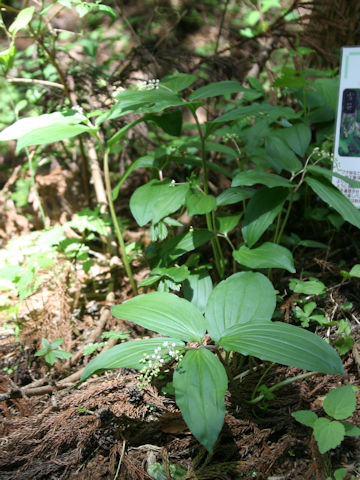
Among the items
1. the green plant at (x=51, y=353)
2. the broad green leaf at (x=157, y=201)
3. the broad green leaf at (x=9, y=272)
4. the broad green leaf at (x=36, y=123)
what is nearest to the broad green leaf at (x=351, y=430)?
the broad green leaf at (x=157, y=201)

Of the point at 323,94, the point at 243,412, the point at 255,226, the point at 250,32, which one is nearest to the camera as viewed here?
the point at 243,412

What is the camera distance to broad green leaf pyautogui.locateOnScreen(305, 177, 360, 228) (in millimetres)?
1617

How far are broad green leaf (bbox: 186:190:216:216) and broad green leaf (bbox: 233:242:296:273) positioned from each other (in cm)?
26

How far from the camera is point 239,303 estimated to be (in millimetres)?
1510

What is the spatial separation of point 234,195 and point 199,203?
297 millimetres

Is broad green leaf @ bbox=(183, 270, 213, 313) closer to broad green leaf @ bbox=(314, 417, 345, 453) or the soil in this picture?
the soil

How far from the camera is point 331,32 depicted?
296 centimetres

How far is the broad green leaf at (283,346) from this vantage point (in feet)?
3.87

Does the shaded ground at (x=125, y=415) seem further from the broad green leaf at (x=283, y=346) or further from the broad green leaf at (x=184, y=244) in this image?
the broad green leaf at (x=184, y=244)

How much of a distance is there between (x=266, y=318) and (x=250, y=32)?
2938mm

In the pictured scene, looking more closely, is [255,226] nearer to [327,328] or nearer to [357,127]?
[327,328]

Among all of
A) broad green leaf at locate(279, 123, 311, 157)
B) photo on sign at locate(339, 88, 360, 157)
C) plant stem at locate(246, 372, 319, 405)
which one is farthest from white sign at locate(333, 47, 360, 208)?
plant stem at locate(246, 372, 319, 405)

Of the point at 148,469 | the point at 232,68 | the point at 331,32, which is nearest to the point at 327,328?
the point at 148,469

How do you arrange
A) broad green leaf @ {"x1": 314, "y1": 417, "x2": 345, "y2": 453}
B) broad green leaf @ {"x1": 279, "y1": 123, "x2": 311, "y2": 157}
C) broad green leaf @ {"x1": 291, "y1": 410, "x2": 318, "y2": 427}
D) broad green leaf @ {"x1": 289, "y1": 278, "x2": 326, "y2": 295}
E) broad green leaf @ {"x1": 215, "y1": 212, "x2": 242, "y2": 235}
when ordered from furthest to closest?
broad green leaf @ {"x1": 279, "y1": 123, "x2": 311, "y2": 157}
broad green leaf @ {"x1": 215, "y1": 212, "x2": 242, "y2": 235}
broad green leaf @ {"x1": 289, "y1": 278, "x2": 326, "y2": 295}
broad green leaf @ {"x1": 291, "y1": 410, "x2": 318, "y2": 427}
broad green leaf @ {"x1": 314, "y1": 417, "x2": 345, "y2": 453}
